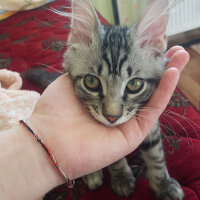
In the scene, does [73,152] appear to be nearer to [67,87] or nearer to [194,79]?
[67,87]

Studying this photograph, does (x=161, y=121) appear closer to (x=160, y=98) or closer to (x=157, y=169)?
(x=157, y=169)

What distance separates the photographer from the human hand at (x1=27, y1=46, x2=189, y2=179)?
0.66 meters

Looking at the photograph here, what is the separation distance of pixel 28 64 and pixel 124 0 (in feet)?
5.11

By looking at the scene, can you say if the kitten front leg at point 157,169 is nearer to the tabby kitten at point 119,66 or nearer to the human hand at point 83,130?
the tabby kitten at point 119,66

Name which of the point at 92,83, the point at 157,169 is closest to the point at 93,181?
the point at 157,169

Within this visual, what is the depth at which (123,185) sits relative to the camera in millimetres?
807

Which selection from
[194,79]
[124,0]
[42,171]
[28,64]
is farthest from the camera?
[124,0]

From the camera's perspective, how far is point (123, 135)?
2.39ft

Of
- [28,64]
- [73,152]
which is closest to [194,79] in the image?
[28,64]

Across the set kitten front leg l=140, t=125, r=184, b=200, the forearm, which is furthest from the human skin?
kitten front leg l=140, t=125, r=184, b=200

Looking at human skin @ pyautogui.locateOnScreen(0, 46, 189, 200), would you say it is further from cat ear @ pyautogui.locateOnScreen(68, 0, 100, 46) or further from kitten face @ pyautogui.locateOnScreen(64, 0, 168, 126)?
cat ear @ pyautogui.locateOnScreen(68, 0, 100, 46)

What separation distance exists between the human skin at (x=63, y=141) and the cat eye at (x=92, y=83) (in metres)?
0.08

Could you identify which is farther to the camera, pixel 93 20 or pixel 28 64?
pixel 28 64

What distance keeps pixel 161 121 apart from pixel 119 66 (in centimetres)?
47
